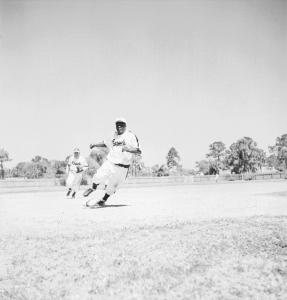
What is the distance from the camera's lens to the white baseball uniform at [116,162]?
26.6 feet

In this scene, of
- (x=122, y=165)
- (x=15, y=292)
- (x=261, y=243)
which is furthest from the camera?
(x=122, y=165)

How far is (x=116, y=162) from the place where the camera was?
8234mm

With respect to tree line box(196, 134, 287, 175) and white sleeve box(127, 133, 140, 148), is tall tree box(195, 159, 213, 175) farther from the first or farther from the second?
A: white sleeve box(127, 133, 140, 148)

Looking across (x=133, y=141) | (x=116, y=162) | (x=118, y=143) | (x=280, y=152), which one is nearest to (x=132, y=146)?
(x=133, y=141)

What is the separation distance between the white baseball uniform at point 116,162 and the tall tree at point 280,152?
8307 centimetres

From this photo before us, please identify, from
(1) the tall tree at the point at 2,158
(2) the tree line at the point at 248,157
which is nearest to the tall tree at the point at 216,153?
(2) the tree line at the point at 248,157

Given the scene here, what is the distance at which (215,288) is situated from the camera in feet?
9.87

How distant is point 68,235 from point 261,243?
2474 mm

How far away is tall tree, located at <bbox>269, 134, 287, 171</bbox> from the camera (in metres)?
85.9

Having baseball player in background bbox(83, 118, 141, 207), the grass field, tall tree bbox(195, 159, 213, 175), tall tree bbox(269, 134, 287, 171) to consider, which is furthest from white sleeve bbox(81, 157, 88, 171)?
tall tree bbox(195, 159, 213, 175)

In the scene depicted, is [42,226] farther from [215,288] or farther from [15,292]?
[215,288]

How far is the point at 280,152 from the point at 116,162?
284 feet

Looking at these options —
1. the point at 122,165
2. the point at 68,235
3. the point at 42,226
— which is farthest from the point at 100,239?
the point at 122,165

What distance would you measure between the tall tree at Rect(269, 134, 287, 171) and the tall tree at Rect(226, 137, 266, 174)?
5720 millimetres
